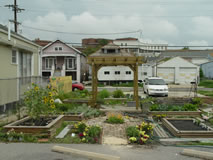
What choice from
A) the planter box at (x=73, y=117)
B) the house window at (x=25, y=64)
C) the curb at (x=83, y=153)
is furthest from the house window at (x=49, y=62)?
the curb at (x=83, y=153)

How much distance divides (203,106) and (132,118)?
19.9ft

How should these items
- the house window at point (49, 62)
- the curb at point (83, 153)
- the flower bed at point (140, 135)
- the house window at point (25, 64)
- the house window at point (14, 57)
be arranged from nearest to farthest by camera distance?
the curb at point (83, 153) < the flower bed at point (140, 135) < the house window at point (14, 57) < the house window at point (25, 64) < the house window at point (49, 62)

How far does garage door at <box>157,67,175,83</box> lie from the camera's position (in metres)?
38.0

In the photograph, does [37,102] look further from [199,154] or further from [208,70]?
[208,70]

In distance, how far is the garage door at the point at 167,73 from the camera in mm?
37969

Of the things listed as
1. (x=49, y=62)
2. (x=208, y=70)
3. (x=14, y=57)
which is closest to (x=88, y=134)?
(x=14, y=57)

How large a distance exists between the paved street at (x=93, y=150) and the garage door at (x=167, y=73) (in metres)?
32.7

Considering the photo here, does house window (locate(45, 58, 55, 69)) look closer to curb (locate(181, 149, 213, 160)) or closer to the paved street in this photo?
the paved street

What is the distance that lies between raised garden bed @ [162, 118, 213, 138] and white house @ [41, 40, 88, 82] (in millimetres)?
30477

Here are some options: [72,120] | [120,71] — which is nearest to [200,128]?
[72,120]

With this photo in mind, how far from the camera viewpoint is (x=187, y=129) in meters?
8.23

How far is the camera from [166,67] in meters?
38.1

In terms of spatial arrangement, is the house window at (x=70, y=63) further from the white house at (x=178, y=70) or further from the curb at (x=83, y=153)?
the curb at (x=83, y=153)

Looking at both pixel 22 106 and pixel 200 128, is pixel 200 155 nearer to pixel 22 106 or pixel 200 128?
pixel 200 128
